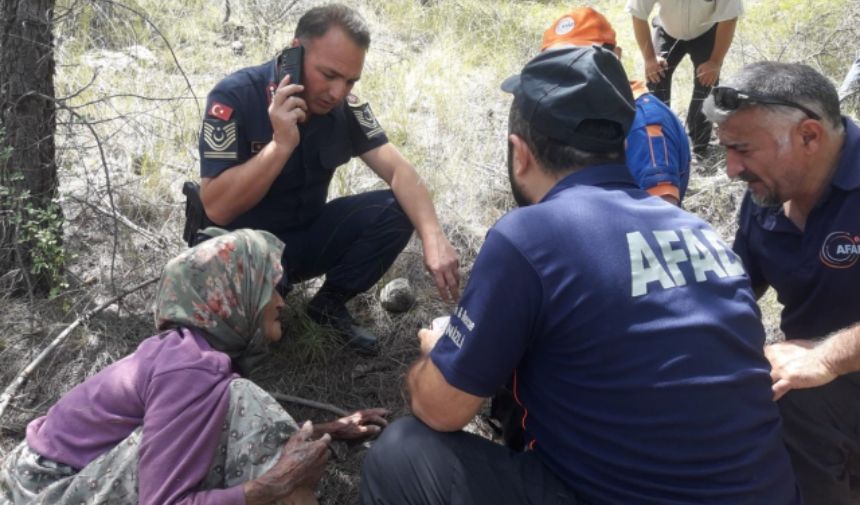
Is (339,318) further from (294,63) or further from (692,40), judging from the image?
(692,40)

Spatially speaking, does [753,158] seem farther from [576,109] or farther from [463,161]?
[463,161]

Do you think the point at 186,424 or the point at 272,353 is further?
the point at 272,353

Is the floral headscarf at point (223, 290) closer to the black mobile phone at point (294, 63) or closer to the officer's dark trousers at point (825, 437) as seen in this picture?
the black mobile phone at point (294, 63)

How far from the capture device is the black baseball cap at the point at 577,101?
1836mm

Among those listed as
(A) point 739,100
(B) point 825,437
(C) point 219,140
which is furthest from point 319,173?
(B) point 825,437

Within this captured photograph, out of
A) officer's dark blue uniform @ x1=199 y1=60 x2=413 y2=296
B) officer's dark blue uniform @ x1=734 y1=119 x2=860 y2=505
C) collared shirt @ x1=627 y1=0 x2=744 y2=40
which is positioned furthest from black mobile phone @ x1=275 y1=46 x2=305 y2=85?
collared shirt @ x1=627 y1=0 x2=744 y2=40

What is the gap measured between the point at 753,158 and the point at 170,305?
189 cm

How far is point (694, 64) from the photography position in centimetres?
488

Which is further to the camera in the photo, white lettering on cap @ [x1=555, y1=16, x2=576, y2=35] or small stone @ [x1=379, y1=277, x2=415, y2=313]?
small stone @ [x1=379, y1=277, x2=415, y2=313]

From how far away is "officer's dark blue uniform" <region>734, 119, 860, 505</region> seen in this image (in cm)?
238

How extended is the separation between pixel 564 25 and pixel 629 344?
167 centimetres

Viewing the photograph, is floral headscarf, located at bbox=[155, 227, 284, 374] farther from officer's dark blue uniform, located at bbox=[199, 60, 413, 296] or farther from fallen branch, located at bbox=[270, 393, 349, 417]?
officer's dark blue uniform, located at bbox=[199, 60, 413, 296]

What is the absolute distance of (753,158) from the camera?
97.5 inches

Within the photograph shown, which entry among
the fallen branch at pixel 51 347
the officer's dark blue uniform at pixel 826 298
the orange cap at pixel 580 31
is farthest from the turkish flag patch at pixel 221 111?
the officer's dark blue uniform at pixel 826 298
